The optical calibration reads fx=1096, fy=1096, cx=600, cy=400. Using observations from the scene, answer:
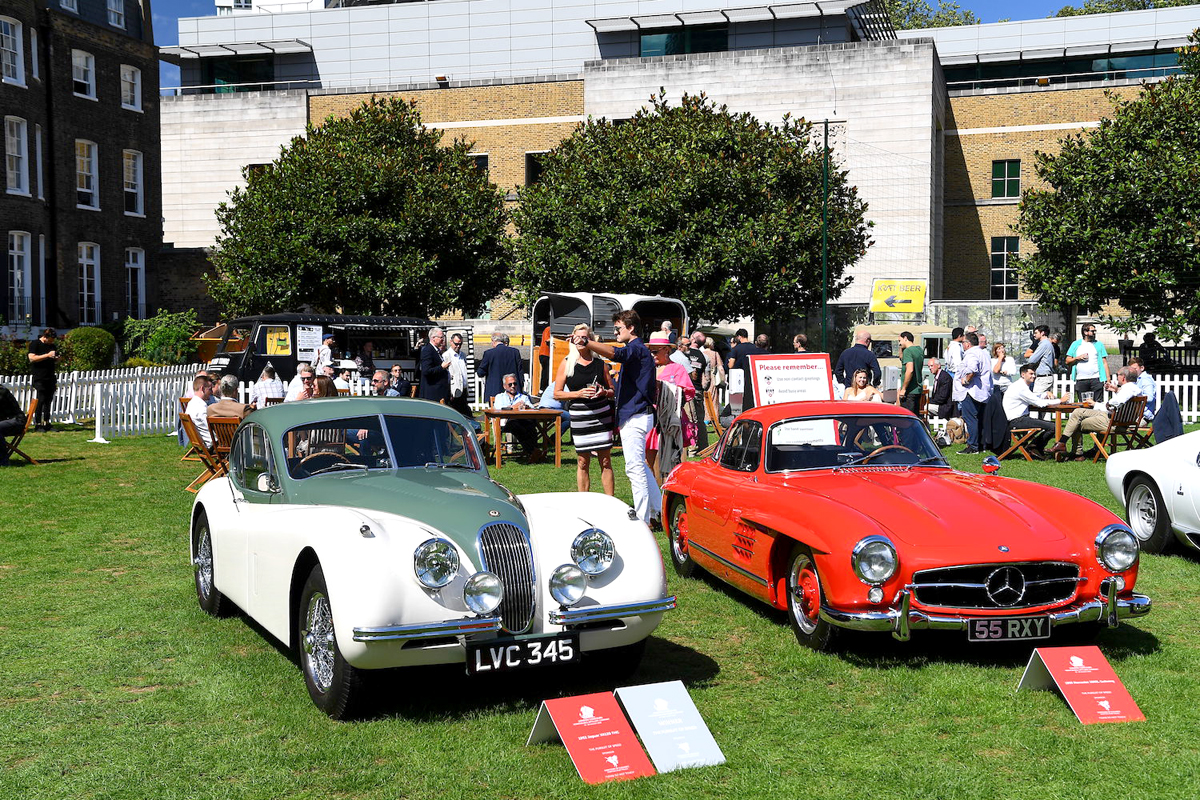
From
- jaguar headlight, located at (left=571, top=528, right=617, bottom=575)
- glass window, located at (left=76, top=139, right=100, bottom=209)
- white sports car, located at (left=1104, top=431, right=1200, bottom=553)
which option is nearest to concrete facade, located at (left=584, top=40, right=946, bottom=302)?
glass window, located at (left=76, top=139, right=100, bottom=209)

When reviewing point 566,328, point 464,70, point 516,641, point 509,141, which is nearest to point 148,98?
point 509,141

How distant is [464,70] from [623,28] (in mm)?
8671

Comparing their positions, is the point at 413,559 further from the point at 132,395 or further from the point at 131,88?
the point at 131,88

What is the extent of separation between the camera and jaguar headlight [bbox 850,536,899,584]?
235 inches

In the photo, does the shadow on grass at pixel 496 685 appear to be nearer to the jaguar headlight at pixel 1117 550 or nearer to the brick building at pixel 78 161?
the jaguar headlight at pixel 1117 550

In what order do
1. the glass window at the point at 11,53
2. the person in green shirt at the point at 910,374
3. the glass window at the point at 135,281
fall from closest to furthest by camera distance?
1. the person in green shirt at the point at 910,374
2. the glass window at the point at 11,53
3. the glass window at the point at 135,281

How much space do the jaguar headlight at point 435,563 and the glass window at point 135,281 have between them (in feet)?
123

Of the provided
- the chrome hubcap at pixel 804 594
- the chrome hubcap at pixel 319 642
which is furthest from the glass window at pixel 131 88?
the chrome hubcap at pixel 804 594

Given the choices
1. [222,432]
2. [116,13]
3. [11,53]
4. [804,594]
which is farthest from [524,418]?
[116,13]

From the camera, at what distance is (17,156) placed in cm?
3406

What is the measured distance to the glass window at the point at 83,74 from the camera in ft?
120

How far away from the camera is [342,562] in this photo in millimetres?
5273

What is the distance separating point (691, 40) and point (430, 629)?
47819mm

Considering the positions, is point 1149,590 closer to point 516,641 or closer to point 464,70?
point 516,641
